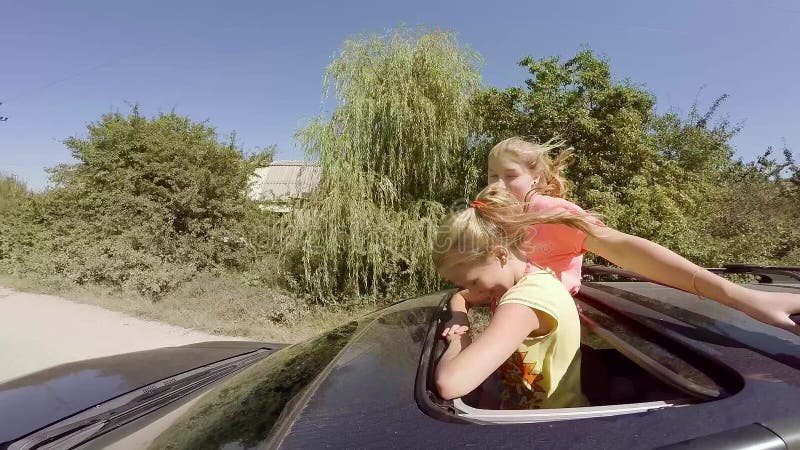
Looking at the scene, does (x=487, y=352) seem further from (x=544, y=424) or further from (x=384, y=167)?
(x=384, y=167)

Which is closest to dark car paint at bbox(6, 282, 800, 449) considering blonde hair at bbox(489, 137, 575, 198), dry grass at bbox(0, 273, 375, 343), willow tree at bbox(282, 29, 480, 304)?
blonde hair at bbox(489, 137, 575, 198)

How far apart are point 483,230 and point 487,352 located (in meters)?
0.40

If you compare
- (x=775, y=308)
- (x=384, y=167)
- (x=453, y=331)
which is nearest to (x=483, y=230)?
(x=453, y=331)

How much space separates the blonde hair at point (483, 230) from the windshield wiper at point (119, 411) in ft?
→ 4.16

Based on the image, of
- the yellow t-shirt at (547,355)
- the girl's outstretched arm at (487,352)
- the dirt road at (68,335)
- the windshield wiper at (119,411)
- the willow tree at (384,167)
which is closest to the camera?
the girl's outstretched arm at (487,352)

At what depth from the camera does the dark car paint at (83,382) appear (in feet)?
6.65

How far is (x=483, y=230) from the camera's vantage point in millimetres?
1452

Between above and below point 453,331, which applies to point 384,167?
above

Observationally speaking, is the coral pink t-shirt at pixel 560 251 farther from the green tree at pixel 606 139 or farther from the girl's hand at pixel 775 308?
the green tree at pixel 606 139

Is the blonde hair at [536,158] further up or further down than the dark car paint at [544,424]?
further up

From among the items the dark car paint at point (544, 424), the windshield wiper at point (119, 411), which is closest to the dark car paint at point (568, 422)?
the dark car paint at point (544, 424)

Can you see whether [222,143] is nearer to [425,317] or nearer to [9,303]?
[9,303]

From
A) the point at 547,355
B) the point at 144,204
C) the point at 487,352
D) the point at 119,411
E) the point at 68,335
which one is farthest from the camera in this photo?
the point at 144,204

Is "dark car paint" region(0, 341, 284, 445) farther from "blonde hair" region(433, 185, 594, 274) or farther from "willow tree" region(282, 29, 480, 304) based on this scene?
"willow tree" region(282, 29, 480, 304)
